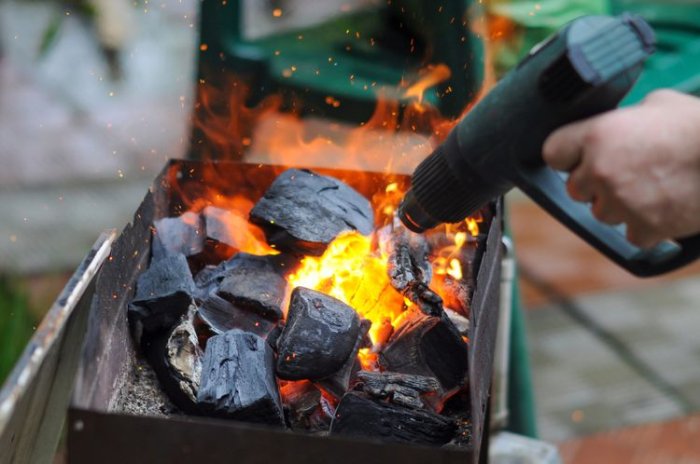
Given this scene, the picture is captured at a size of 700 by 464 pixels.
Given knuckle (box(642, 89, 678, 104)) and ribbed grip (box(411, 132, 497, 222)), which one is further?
ribbed grip (box(411, 132, 497, 222))

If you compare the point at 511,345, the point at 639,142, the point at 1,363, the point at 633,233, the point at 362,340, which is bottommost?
the point at 1,363

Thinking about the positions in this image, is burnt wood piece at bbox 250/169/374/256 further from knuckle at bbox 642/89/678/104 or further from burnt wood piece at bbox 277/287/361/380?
knuckle at bbox 642/89/678/104

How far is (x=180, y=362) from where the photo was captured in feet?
4.68

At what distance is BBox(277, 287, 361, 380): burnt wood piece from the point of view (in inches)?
56.6

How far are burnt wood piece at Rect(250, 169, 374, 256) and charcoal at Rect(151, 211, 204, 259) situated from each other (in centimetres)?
11

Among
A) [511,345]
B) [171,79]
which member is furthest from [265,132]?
[511,345]

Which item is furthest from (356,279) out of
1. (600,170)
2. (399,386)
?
(600,170)

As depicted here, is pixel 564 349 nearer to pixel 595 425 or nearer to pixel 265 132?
pixel 595 425

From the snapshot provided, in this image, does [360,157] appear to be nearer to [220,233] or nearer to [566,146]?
[220,233]

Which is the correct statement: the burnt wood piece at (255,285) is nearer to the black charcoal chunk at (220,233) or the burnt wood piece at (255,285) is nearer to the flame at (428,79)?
the black charcoal chunk at (220,233)

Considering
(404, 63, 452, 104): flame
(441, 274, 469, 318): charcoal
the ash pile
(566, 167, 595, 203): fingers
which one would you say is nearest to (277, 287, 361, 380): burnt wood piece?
the ash pile

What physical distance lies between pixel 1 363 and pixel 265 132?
4.79 feet

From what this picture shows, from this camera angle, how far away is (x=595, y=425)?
2.67 meters

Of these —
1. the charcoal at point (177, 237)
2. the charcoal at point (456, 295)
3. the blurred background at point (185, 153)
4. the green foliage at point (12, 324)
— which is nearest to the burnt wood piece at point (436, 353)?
the charcoal at point (456, 295)
